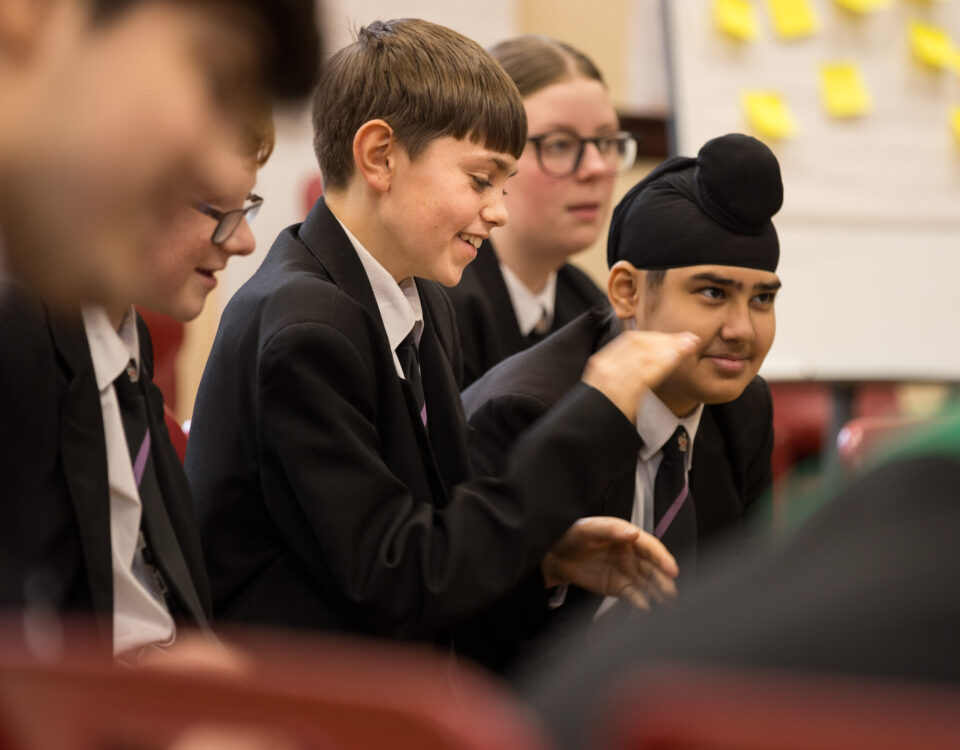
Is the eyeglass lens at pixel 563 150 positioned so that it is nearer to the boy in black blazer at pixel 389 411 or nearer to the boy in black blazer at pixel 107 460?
the boy in black blazer at pixel 389 411

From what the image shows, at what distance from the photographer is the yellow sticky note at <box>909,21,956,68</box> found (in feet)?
11.2

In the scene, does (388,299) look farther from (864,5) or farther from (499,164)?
(864,5)

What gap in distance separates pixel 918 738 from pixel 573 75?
→ 233 centimetres

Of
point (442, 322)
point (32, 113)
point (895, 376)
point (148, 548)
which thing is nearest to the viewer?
point (32, 113)

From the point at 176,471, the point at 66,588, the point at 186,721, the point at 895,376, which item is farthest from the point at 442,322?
the point at 895,376

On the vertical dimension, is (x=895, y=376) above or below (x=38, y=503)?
below

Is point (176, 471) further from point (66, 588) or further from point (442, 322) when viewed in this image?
point (442, 322)

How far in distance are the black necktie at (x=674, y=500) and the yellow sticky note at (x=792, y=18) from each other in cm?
190

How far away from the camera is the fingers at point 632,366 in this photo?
140cm

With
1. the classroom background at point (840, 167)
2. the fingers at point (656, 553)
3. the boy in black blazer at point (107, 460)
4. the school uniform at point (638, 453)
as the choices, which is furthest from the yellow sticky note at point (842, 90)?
the boy in black blazer at point (107, 460)

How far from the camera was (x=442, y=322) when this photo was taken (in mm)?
1792

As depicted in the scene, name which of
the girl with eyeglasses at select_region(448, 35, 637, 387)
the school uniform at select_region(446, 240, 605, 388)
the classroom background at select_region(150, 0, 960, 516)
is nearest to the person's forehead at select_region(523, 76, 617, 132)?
the girl with eyeglasses at select_region(448, 35, 637, 387)

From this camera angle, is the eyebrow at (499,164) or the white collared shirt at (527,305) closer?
the eyebrow at (499,164)

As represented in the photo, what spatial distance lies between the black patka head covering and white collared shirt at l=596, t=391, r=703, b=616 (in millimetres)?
215
